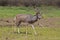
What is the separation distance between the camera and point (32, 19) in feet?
60.6

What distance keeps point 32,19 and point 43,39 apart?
242cm

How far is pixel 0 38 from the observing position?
16250 mm

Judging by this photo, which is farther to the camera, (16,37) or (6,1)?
(6,1)

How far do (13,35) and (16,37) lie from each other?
0.80 metres

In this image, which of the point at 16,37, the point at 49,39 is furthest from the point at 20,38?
the point at 49,39

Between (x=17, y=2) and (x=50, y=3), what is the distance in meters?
5.53

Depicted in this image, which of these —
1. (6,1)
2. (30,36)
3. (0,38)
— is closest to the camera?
(0,38)

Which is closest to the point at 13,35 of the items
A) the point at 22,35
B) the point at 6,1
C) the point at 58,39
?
the point at 22,35

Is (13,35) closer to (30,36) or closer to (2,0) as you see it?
(30,36)

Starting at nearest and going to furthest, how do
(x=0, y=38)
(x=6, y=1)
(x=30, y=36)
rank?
(x=0, y=38), (x=30, y=36), (x=6, y=1)

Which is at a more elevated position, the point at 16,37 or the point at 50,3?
the point at 16,37

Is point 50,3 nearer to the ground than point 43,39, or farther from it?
nearer to the ground

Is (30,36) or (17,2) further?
(17,2)

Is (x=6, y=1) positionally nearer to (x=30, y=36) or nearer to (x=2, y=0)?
(x=2, y=0)
